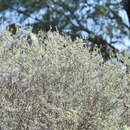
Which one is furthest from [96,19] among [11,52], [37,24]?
[11,52]

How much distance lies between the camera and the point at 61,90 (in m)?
4.23

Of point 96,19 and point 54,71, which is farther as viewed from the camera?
point 96,19

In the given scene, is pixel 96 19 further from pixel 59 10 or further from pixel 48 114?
pixel 48 114

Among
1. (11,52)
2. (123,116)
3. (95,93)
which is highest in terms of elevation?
(11,52)

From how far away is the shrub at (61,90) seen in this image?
4152 mm

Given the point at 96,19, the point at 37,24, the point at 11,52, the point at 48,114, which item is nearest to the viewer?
the point at 48,114

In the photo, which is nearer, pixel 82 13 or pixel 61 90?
pixel 61 90

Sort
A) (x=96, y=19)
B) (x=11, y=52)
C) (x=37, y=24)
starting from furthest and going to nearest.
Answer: (x=96, y=19)
(x=37, y=24)
(x=11, y=52)

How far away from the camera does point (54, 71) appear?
430cm

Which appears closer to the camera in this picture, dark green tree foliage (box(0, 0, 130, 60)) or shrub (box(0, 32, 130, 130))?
shrub (box(0, 32, 130, 130))

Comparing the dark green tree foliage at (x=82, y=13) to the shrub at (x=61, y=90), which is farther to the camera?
the dark green tree foliage at (x=82, y=13)

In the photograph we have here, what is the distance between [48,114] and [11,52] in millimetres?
859

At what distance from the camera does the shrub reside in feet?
13.6

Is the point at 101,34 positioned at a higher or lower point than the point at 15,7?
lower
